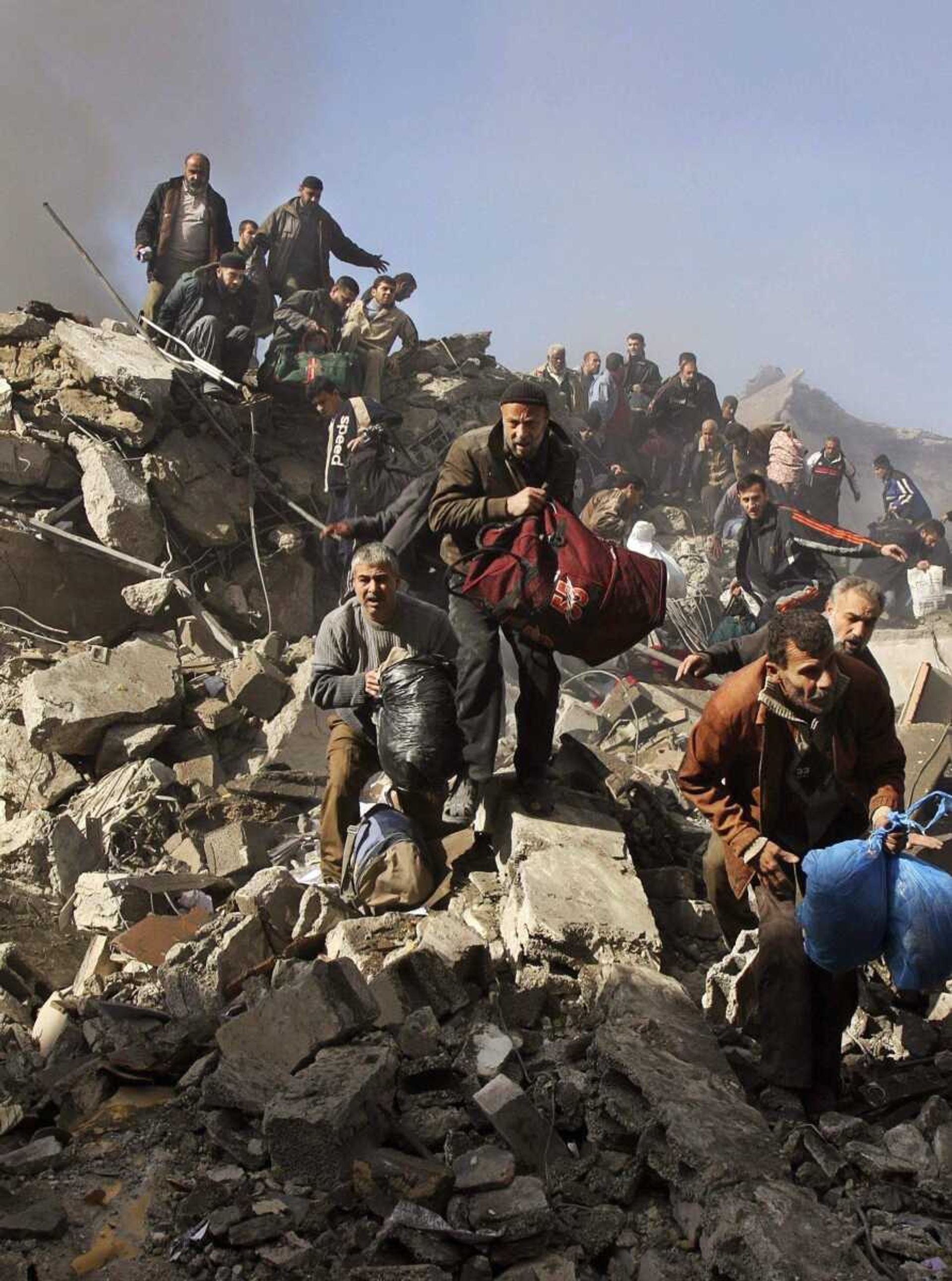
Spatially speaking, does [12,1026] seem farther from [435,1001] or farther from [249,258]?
[249,258]

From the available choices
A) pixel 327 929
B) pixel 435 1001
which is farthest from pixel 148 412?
pixel 435 1001

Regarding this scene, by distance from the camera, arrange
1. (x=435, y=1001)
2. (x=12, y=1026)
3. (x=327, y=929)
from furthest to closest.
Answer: (x=327, y=929), (x=12, y=1026), (x=435, y=1001)

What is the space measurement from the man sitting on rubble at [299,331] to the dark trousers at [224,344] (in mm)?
219

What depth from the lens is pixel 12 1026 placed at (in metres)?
4.70

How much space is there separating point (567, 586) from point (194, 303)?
665 centimetres

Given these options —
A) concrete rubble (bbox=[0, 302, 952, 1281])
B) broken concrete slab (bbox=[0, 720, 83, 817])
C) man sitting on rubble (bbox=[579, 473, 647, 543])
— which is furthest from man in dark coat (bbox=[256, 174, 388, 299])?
broken concrete slab (bbox=[0, 720, 83, 817])

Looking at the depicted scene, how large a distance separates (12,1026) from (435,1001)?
1768mm

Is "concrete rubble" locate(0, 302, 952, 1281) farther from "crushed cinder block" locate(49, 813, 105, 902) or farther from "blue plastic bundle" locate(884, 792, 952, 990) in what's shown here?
"blue plastic bundle" locate(884, 792, 952, 990)

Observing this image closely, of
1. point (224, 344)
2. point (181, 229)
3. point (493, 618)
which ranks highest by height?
point (181, 229)

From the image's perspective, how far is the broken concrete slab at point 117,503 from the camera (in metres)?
9.21

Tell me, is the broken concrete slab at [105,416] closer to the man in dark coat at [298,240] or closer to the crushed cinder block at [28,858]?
the man in dark coat at [298,240]

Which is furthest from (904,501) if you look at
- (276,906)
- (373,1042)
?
(373,1042)

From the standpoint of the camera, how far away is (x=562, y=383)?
1472 centimetres

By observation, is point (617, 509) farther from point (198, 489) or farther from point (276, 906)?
point (276, 906)
